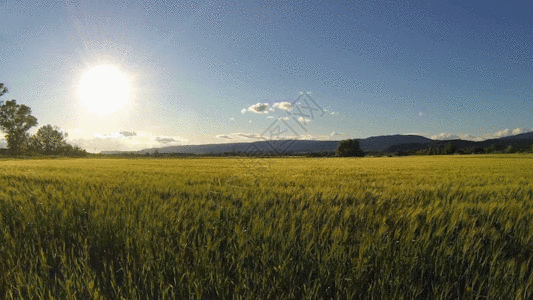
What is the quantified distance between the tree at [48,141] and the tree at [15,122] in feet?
49.5

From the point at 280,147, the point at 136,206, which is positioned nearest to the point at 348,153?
the point at 280,147

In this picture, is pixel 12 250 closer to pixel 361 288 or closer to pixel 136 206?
pixel 136 206

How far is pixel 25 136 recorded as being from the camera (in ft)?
209

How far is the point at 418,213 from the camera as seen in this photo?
3.62 m

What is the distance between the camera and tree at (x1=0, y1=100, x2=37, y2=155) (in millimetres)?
48406

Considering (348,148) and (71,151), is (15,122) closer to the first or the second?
(71,151)

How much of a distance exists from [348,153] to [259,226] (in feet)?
331

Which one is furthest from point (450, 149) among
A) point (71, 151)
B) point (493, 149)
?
point (71, 151)

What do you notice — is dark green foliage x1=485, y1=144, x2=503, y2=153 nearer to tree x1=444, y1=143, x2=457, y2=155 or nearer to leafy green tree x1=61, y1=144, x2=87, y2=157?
tree x1=444, y1=143, x2=457, y2=155

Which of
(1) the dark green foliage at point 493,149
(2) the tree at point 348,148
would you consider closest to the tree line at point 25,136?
(2) the tree at point 348,148

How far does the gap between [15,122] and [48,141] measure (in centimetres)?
3230

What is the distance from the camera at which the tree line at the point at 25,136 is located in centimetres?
4909

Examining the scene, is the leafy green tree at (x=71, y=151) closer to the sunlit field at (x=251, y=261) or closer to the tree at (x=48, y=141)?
the tree at (x=48, y=141)

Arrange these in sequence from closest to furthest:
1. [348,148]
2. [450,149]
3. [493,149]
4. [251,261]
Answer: [251,261] → [450,149] → [493,149] → [348,148]
